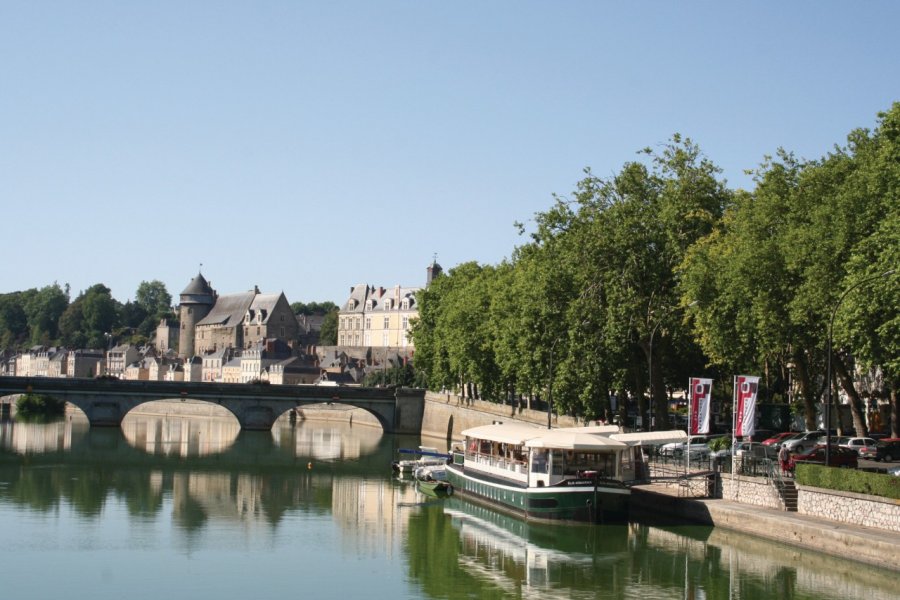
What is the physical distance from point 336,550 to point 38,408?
10475 centimetres

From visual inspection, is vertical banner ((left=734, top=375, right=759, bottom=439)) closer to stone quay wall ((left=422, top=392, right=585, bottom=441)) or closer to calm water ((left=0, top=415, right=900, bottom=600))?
calm water ((left=0, top=415, right=900, bottom=600))

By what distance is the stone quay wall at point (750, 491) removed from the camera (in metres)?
43.8

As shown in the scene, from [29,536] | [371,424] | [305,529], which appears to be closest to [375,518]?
[305,529]

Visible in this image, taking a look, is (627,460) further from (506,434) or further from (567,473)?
(506,434)

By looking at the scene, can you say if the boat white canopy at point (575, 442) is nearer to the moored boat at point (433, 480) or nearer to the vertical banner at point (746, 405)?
the vertical banner at point (746, 405)

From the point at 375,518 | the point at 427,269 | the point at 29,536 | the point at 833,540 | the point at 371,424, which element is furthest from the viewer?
the point at 427,269

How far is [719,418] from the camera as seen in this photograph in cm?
8500

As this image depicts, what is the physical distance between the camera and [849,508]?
39.4 m

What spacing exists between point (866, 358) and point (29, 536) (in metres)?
31.0

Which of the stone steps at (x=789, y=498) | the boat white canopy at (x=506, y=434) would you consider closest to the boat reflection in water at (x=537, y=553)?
the boat white canopy at (x=506, y=434)

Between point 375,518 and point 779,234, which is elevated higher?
point 779,234

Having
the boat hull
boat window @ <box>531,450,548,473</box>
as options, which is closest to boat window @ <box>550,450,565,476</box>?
boat window @ <box>531,450,548,473</box>

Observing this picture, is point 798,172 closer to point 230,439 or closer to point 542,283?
point 542,283

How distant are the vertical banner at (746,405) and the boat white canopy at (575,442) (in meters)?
4.77
